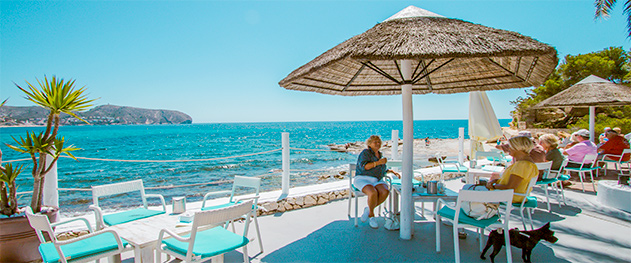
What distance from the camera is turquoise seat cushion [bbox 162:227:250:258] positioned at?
2094 mm

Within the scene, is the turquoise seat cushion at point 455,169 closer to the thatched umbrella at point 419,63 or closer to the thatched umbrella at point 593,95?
the thatched umbrella at point 419,63

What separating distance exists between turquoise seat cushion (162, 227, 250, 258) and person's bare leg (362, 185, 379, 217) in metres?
1.79

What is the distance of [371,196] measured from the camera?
3680 mm

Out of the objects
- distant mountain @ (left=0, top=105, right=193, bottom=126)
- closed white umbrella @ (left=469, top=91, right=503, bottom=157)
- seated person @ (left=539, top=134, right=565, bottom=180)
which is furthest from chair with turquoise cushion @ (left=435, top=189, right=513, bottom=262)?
distant mountain @ (left=0, top=105, right=193, bottom=126)

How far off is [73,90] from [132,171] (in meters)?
21.3

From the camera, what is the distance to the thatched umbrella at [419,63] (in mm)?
2498

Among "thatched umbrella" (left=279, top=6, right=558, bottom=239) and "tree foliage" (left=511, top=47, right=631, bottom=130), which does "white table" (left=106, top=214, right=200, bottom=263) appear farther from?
"tree foliage" (left=511, top=47, right=631, bottom=130)

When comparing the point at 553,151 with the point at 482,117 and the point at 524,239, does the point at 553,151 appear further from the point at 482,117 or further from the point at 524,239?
the point at 524,239

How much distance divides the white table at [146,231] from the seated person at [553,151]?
17.8 feet

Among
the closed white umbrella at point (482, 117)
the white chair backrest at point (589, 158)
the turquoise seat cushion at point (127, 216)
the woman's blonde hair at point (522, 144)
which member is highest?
the closed white umbrella at point (482, 117)

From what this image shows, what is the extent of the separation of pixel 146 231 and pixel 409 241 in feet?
8.10

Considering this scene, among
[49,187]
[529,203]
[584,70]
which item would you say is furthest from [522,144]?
[584,70]

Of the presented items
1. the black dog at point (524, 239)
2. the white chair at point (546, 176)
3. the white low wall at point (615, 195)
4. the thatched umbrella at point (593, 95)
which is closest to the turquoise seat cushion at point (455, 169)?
the white chair at point (546, 176)

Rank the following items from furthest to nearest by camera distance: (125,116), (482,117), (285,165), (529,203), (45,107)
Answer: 1. (125,116)
2. (482,117)
3. (285,165)
4. (529,203)
5. (45,107)
